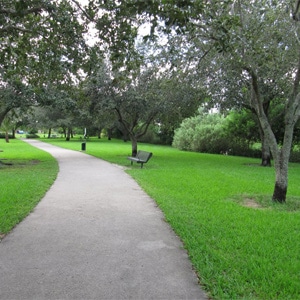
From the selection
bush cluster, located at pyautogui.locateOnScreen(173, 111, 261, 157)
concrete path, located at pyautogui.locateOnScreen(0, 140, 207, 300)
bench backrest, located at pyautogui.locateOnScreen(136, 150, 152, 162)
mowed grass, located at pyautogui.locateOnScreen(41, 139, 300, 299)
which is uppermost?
bush cluster, located at pyautogui.locateOnScreen(173, 111, 261, 157)

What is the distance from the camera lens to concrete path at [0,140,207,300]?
3.16 metres

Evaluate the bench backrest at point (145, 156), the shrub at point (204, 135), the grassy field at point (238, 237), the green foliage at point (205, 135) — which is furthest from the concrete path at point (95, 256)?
the shrub at point (204, 135)

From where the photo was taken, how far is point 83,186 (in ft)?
30.6

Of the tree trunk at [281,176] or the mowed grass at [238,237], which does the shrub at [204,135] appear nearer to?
the mowed grass at [238,237]

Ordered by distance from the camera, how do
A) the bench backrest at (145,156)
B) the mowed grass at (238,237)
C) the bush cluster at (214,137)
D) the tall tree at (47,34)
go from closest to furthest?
the mowed grass at (238,237) → the tall tree at (47,34) → the bench backrest at (145,156) → the bush cluster at (214,137)

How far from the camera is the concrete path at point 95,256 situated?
3.16m

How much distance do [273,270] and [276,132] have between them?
22755mm

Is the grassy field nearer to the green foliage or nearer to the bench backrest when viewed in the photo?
the bench backrest

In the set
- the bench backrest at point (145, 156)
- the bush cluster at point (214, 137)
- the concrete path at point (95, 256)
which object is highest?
the bush cluster at point (214, 137)

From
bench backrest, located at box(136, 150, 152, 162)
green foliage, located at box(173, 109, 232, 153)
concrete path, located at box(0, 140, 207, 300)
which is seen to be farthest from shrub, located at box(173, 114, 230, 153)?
concrete path, located at box(0, 140, 207, 300)

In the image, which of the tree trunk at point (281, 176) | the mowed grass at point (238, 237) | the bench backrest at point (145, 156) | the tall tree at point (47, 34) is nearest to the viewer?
the mowed grass at point (238, 237)

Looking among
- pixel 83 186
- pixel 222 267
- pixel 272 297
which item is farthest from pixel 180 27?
pixel 83 186

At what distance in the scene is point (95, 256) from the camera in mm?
4027

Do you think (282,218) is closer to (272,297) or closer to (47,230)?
(272,297)
